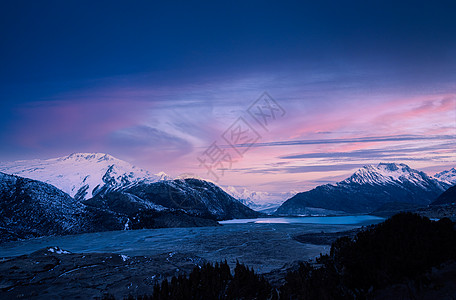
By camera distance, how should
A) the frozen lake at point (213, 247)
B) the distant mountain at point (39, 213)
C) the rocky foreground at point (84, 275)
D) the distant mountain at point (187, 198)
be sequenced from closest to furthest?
the rocky foreground at point (84, 275)
the frozen lake at point (213, 247)
the distant mountain at point (39, 213)
the distant mountain at point (187, 198)

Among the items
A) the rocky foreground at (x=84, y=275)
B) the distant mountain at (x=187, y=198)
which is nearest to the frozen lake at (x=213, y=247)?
the rocky foreground at (x=84, y=275)

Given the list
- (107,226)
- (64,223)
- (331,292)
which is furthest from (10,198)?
(331,292)

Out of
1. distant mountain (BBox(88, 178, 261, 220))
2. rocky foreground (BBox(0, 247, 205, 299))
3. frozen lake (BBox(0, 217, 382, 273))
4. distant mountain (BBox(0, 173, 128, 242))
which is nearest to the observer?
rocky foreground (BBox(0, 247, 205, 299))

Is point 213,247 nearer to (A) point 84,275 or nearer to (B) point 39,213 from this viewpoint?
(A) point 84,275

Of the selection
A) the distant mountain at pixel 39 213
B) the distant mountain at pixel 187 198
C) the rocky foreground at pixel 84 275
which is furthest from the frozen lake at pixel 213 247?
the distant mountain at pixel 187 198

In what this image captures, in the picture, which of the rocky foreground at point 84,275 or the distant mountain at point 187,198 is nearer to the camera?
the rocky foreground at point 84,275

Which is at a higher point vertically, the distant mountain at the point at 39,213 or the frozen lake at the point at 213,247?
the distant mountain at the point at 39,213

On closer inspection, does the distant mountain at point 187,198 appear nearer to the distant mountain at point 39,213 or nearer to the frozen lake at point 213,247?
the distant mountain at point 39,213

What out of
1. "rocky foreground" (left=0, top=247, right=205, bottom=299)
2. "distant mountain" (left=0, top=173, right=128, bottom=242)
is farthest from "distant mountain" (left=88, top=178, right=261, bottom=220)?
"rocky foreground" (left=0, top=247, right=205, bottom=299)

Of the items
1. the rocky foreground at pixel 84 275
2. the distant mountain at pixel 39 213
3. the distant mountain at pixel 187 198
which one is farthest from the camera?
the distant mountain at pixel 187 198

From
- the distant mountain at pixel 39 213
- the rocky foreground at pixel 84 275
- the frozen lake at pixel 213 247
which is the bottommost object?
the frozen lake at pixel 213 247

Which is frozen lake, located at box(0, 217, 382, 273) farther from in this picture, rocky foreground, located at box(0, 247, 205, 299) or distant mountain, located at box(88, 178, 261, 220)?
distant mountain, located at box(88, 178, 261, 220)

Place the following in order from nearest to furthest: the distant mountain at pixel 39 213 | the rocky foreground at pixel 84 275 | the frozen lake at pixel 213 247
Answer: the rocky foreground at pixel 84 275 → the frozen lake at pixel 213 247 → the distant mountain at pixel 39 213

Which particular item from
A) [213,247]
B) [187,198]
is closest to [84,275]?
[213,247]
